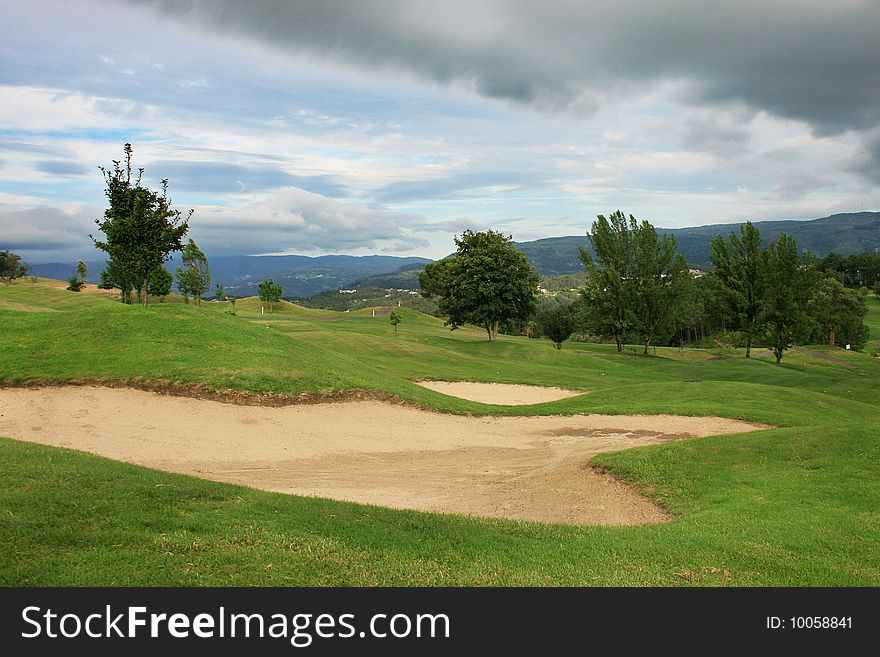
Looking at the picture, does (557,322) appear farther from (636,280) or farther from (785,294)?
(785,294)

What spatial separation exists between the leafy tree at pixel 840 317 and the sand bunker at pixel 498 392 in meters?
75.7

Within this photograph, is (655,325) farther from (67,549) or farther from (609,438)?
(67,549)

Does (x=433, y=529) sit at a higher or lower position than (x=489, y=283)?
lower

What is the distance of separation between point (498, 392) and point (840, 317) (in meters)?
83.4

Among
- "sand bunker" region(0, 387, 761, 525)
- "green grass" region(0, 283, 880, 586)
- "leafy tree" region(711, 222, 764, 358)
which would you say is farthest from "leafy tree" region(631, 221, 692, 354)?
"green grass" region(0, 283, 880, 586)

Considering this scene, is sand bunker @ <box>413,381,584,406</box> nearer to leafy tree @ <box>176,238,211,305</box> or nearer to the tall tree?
the tall tree

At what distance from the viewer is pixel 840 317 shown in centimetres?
9369

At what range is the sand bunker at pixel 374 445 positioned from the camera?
13.3 m

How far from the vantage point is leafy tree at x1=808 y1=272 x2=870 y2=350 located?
93.1 m

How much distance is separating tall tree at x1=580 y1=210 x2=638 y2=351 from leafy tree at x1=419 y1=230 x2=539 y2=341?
18.4 ft

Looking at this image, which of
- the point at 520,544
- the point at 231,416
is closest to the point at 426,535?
the point at 520,544

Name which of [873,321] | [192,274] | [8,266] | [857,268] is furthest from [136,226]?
[857,268]

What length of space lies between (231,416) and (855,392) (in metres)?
33.6

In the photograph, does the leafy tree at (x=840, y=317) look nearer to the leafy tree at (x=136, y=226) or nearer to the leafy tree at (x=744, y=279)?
the leafy tree at (x=744, y=279)
